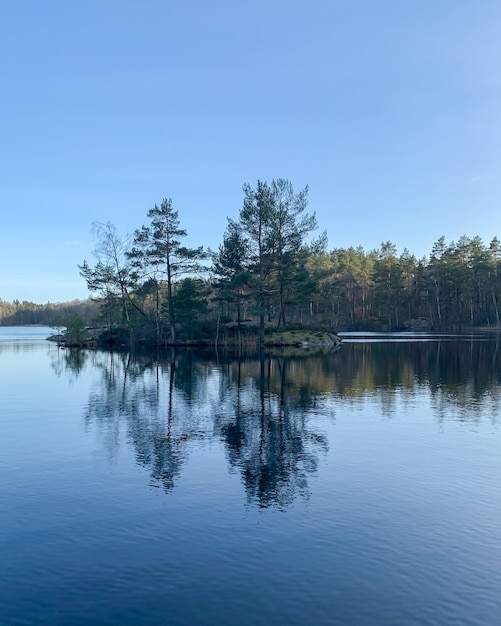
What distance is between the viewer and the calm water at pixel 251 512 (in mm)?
8109

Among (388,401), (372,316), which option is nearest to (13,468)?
(388,401)

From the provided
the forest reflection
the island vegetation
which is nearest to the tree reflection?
the forest reflection

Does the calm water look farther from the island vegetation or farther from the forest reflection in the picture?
the island vegetation

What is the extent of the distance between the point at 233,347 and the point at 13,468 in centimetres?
5116

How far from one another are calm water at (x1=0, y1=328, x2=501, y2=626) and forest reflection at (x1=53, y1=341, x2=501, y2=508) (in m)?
0.14

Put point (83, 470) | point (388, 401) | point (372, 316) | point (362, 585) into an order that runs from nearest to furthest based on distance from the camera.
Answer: point (362, 585), point (83, 470), point (388, 401), point (372, 316)

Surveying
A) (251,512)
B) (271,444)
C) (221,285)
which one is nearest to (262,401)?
(271,444)

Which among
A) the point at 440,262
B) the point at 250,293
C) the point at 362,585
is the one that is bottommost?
the point at 362,585

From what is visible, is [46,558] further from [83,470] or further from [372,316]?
[372,316]

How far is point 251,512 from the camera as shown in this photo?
38.4 feet

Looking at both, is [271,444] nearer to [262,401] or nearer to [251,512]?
[251,512]

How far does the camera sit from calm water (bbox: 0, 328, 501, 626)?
8.11m

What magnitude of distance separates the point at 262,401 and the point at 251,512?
49.1 ft

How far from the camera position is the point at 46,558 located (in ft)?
31.4
